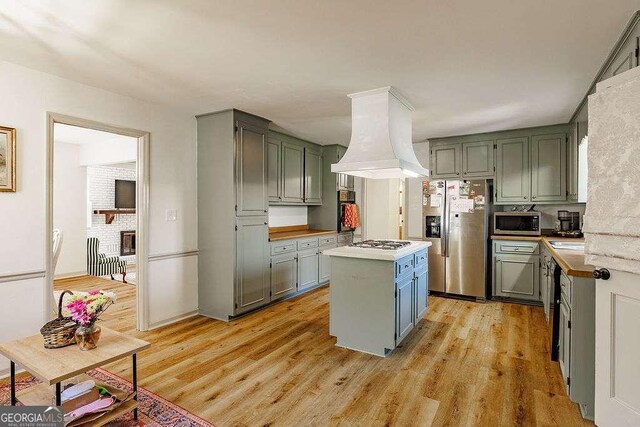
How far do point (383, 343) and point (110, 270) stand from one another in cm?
572

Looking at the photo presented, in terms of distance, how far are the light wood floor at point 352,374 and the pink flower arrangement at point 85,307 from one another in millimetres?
829

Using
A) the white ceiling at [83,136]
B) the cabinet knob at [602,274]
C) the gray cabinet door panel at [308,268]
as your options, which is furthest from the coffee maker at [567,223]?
the white ceiling at [83,136]

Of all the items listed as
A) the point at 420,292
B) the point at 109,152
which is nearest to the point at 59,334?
the point at 420,292

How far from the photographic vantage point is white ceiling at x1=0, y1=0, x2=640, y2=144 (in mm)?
1933

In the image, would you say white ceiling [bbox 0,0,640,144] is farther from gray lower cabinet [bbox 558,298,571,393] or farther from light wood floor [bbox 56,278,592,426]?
light wood floor [bbox 56,278,592,426]

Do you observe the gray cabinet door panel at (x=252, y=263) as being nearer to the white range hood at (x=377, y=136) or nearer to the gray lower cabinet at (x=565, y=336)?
the white range hood at (x=377, y=136)

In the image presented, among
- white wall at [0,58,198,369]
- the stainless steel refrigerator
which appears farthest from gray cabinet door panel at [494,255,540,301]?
white wall at [0,58,198,369]

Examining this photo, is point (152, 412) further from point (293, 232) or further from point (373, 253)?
point (293, 232)

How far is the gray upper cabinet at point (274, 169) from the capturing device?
478 cm

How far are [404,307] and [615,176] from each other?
1903 millimetres

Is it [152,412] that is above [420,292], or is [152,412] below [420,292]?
below

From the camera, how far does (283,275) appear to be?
4723 mm

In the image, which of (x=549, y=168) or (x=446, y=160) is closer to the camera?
(x=549, y=168)

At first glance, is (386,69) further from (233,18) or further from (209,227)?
(209,227)
